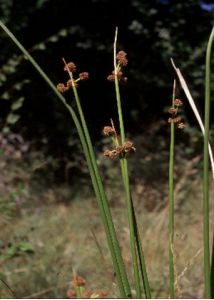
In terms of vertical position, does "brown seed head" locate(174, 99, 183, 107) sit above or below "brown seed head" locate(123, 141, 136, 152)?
above

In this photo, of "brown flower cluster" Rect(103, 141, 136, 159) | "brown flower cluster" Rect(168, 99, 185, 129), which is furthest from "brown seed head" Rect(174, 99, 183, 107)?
"brown flower cluster" Rect(103, 141, 136, 159)

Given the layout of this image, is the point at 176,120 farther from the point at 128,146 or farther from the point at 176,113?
the point at 128,146

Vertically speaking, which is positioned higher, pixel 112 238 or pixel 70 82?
pixel 70 82

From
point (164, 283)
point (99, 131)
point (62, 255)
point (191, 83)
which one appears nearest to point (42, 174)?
point (99, 131)

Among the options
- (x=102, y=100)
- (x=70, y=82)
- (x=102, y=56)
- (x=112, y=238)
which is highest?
(x=102, y=56)

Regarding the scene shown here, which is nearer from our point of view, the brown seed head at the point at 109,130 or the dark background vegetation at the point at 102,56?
the brown seed head at the point at 109,130


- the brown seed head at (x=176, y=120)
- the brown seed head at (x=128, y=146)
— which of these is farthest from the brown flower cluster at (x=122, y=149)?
the brown seed head at (x=176, y=120)

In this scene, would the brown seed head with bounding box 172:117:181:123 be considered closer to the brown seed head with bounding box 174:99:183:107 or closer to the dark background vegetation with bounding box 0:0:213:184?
the brown seed head with bounding box 174:99:183:107

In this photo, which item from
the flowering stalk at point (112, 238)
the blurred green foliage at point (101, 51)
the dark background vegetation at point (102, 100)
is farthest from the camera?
the blurred green foliage at point (101, 51)

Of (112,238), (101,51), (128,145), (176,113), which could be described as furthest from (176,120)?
(101,51)

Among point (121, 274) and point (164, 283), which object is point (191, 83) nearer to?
point (164, 283)

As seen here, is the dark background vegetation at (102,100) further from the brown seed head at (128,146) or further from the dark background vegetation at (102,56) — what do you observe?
the brown seed head at (128,146)
